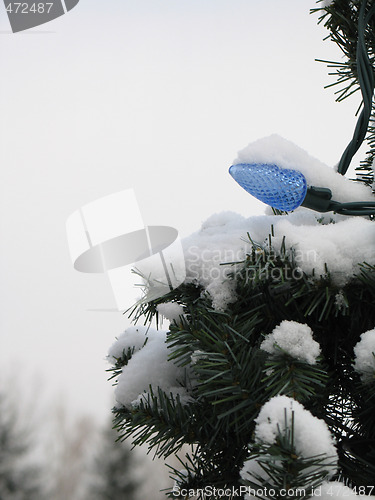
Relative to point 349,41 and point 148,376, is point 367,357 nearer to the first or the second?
point 148,376

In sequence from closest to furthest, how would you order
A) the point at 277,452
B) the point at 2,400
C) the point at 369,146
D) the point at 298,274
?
the point at 277,452, the point at 298,274, the point at 369,146, the point at 2,400

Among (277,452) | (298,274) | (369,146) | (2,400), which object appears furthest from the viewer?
(2,400)

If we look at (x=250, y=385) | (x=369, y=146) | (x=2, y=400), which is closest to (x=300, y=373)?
(x=250, y=385)

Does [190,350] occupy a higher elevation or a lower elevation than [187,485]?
higher

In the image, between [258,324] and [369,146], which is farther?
[369,146]

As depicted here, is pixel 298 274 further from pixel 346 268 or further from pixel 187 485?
pixel 187 485

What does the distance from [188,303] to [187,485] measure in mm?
185

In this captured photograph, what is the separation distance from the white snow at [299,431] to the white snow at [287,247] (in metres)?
0.12

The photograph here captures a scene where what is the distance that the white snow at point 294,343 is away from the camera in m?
0.35

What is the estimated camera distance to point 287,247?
390mm

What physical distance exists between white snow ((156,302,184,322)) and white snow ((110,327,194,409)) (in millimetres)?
43

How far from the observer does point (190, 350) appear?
406mm

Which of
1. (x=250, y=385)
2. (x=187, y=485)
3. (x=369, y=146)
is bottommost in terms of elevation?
(x=187, y=485)

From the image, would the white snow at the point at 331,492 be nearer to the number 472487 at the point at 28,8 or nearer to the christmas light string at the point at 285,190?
the christmas light string at the point at 285,190
